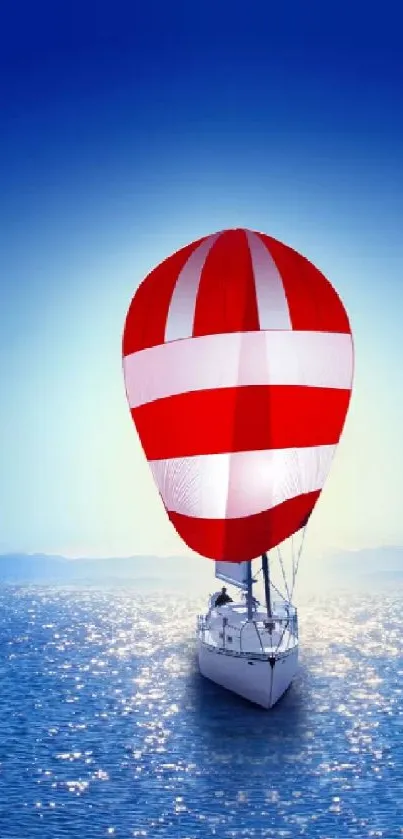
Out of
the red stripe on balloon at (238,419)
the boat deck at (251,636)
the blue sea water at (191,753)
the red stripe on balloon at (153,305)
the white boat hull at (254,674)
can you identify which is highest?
the red stripe on balloon at (153,305)

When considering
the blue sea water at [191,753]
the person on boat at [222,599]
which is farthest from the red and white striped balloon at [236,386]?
the person on boat at [222,599]

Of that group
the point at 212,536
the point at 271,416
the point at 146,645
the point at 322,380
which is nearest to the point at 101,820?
the point at 212,536

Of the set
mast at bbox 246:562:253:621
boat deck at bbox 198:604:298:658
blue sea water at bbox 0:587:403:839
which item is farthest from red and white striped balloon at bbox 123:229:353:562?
mast at bbox 246:562:253:621

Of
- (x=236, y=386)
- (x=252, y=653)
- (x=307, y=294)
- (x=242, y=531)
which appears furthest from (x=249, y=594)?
(x=307, y=294)

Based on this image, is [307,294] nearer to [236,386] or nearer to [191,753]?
[236,386]

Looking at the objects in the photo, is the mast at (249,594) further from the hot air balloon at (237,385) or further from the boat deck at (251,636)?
the hot air balloon at (237,385)

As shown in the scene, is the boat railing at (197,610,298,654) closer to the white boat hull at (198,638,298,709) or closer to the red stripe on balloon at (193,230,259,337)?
the white boat hull at (198,638,298,709)

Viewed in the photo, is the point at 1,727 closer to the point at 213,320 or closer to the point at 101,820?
the point at 101,820
